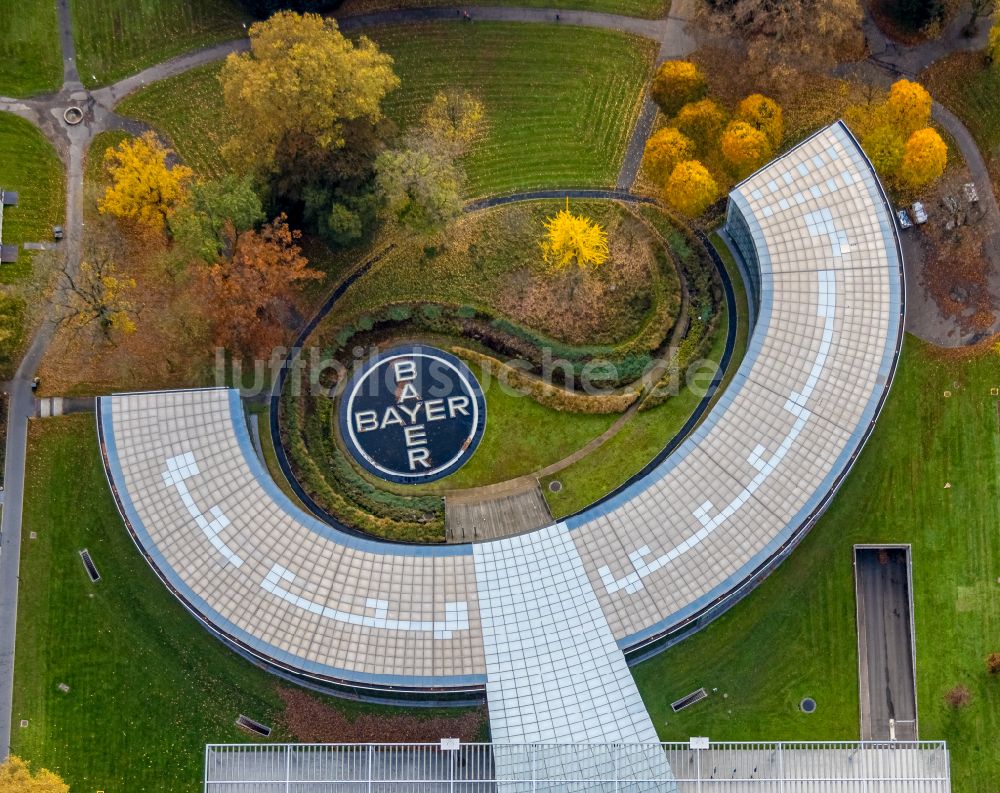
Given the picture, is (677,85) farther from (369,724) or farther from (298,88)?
(369,724)

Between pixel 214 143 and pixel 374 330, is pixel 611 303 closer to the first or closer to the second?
pixel 374 330

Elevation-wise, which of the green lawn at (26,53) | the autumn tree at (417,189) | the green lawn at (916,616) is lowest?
the green lawn at (916,616)

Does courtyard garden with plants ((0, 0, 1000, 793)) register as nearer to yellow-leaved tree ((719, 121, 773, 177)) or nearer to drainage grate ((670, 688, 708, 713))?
yellow-leaved tree ((719, 121, 773, 177))

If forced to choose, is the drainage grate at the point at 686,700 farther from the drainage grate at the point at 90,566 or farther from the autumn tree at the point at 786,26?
the autumn tree at the point at 786,26

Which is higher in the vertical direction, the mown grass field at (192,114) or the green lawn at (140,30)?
the green lawn at (140,30)

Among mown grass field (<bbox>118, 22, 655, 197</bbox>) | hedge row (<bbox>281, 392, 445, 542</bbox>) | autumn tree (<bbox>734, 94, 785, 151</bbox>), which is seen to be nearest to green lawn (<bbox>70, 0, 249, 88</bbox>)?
mown grass field (<bbox>118, 22, 655, 197</bbox>)

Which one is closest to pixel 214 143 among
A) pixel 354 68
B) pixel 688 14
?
pixel 354 68

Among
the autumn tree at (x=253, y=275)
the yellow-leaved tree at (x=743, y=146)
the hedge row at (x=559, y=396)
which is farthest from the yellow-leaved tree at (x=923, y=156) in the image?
the autumn tree at (x=253, y=275)
